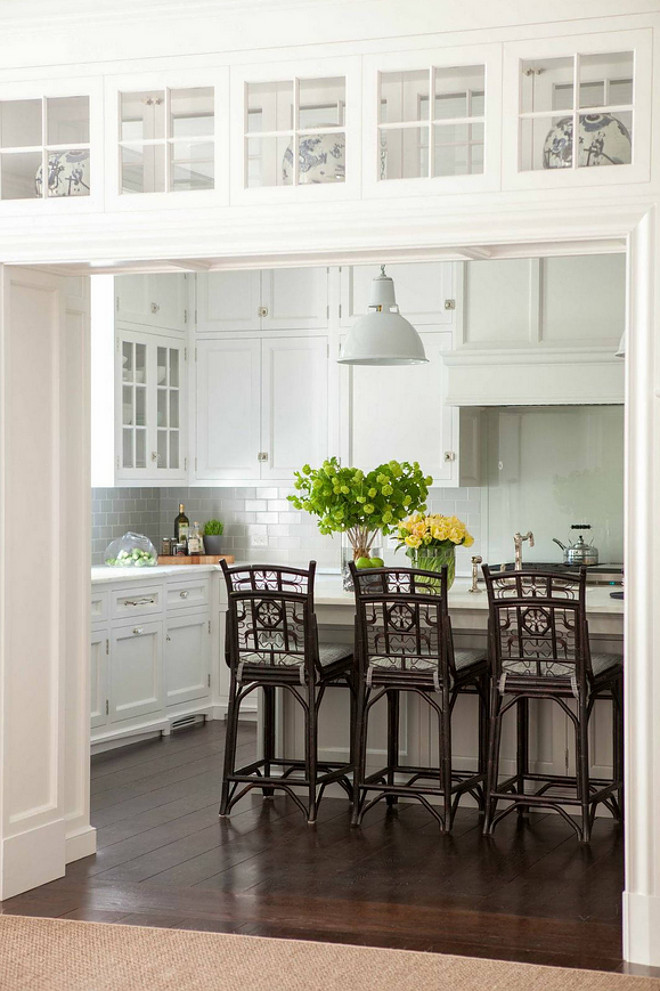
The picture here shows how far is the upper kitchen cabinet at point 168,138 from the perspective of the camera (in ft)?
13.2

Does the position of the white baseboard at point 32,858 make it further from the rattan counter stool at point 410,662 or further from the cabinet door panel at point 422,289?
the cabinet door panel at point 422,289

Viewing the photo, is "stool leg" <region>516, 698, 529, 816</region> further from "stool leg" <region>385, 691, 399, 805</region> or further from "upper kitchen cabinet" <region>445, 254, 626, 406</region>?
"upper kitchen cabinet" <region>445, 254, 626, 406</region>

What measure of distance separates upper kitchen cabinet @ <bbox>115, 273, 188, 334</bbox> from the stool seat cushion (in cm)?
361

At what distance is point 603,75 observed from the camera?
370 centimetres

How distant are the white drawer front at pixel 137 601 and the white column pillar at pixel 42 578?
6.63 ft

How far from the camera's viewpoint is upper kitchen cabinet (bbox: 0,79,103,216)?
4156mm

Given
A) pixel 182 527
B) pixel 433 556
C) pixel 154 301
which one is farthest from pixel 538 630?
pixel 154 301

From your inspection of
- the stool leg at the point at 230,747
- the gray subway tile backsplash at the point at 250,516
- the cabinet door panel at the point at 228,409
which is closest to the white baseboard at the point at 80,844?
the stool leg at the point at 230,747

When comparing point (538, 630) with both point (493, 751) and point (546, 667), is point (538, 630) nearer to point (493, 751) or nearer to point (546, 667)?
point (546, 667)

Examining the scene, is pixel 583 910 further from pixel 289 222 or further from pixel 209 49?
pixel 209 49

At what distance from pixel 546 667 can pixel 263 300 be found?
3749mm

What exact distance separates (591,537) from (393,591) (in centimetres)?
291

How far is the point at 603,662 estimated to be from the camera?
5219 millimetres

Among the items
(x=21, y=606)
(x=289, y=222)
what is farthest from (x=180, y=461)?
(x=289, y=222)
